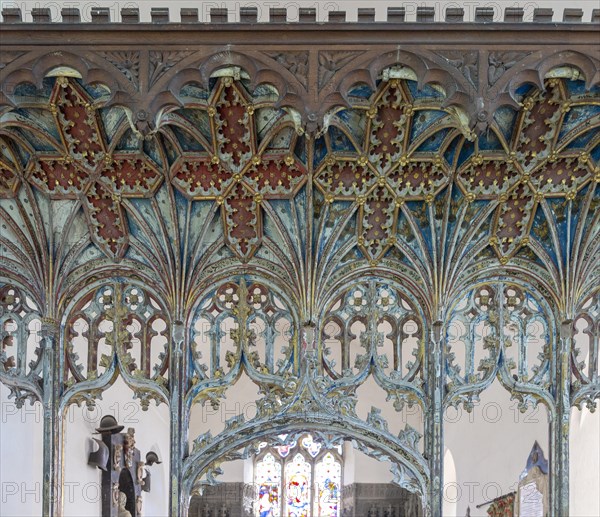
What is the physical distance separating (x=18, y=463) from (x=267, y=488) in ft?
36.6

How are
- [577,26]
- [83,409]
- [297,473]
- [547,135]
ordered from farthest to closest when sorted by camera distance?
1. [297,473]
2. [83,409]
3. [547,135]
4. [577,26]

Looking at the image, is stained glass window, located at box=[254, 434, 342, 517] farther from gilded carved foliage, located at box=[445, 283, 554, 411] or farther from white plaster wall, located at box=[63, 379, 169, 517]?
gilded carved foliage, located at box=[445, 283, 554, 411]

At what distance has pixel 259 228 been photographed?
9.52m

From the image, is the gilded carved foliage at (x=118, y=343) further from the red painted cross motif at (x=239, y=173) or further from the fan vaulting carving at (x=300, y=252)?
the red painted cross motif at (x=239, y=173)

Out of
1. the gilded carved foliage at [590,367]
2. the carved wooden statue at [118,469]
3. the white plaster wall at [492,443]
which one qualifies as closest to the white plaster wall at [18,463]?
the carved wooden statue at [118,469]

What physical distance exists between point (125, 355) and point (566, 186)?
11.5 feet

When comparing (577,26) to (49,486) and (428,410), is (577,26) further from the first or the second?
(49,486)

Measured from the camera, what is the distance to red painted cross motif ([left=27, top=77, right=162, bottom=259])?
9.12m

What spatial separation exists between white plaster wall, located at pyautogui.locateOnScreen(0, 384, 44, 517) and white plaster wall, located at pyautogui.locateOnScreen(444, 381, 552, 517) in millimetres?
6272

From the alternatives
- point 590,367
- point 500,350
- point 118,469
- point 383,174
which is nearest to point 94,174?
point 383,174

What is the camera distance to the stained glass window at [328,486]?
22203 millimetres

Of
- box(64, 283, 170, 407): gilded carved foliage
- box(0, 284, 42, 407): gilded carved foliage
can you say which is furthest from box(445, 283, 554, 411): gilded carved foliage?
box(0, 284, 42, 407): gilded carved foliage

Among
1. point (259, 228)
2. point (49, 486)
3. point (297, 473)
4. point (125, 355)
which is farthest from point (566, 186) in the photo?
point (297, 473)

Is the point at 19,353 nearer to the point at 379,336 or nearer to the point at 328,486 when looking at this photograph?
the point at 379,336
